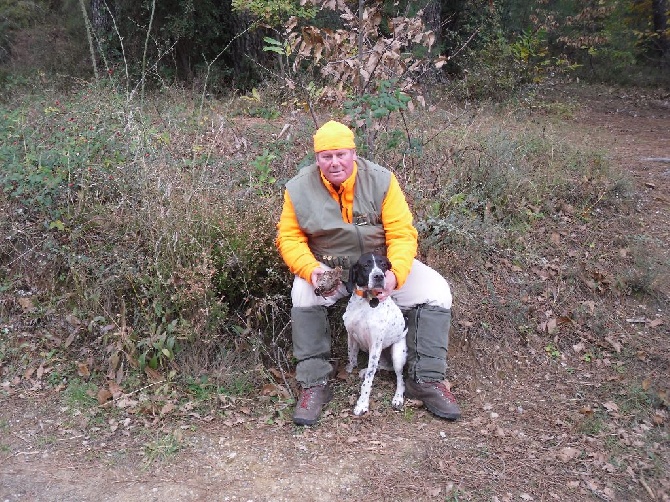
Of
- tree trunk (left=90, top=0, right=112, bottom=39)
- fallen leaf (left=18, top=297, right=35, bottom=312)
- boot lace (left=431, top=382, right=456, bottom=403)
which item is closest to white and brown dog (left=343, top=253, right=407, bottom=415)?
boot lace (left=431, top=382, right=456, bottom=403)

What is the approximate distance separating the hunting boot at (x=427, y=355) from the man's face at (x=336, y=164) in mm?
970

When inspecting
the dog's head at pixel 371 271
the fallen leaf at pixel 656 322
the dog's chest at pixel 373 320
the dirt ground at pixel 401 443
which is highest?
the dog's head at pixel 371 271

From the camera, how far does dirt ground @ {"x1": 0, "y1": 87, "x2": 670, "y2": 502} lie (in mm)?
3209

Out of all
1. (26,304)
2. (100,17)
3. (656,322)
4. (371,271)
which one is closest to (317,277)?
(371,271)

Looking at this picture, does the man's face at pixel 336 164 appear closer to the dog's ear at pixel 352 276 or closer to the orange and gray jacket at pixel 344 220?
the orange and gray jacket at pixel 344 220

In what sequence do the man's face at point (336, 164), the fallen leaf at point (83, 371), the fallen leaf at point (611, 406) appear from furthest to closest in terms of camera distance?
the fallen leaf at point (83, 371), the fallen leaf at point (611, 406), the man's face at point (336, 164)

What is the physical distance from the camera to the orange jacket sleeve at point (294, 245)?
3.79 m

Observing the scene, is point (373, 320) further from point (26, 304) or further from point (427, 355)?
point (26, 304)

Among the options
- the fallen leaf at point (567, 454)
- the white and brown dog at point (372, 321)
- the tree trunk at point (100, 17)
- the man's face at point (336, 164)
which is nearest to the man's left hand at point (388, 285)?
the white and brown dog at point (372, 321)

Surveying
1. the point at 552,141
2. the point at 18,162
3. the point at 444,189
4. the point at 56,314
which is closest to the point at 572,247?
the point at 444,189

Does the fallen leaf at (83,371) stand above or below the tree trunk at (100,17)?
below

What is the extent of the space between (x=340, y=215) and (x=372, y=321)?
67 centimetres

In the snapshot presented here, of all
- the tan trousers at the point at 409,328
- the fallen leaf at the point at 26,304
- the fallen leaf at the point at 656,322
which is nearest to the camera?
the tan trousers at the point at 409,328

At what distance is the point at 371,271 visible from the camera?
11.7 feet
